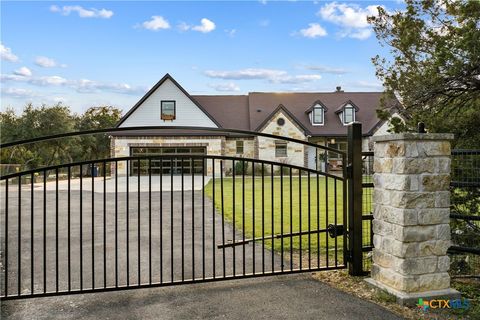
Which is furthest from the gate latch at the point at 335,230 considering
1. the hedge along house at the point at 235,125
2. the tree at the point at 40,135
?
the tree at the point at 40,135

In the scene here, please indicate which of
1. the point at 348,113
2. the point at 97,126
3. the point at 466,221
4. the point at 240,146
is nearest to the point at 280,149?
the point at 240,146

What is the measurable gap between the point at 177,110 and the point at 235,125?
447cm

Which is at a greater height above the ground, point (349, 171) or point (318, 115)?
point (318, 115)

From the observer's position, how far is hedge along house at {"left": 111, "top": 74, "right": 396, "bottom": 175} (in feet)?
84.9

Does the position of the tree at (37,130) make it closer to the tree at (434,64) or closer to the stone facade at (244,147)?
the stone facade at (244,147)

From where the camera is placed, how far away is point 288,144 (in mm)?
26938

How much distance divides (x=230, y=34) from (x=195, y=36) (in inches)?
37.9

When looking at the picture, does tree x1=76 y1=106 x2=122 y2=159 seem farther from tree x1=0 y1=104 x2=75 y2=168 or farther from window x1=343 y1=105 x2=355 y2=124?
window x1=343 y1=105 x2=355 y2=124

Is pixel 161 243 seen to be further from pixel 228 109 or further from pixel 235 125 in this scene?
pixel 228 109

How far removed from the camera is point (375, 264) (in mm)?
4016

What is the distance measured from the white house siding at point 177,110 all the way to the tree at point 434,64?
64.3ft

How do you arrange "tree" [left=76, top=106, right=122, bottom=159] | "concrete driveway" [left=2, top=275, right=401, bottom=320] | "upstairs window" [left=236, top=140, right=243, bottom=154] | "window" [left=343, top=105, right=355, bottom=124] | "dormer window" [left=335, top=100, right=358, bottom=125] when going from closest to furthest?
"concrete driveway" [left=2, top=275, right=401, bottom=320], "upstairs window" [left=236, top=140, right=243, bottom=154], "dormer window" [left=335, top=100, right=358, bottom=125], "window" [left=343, top=105, right=355, bottom=124], "tree" [left=76, top=106, right=122, bottom=159]

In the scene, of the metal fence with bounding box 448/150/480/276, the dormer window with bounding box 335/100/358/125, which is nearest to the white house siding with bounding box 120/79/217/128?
the dormer window with bounding box 335/100/358/125

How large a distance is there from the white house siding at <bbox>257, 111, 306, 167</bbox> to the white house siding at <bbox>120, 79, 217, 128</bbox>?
3776mm
